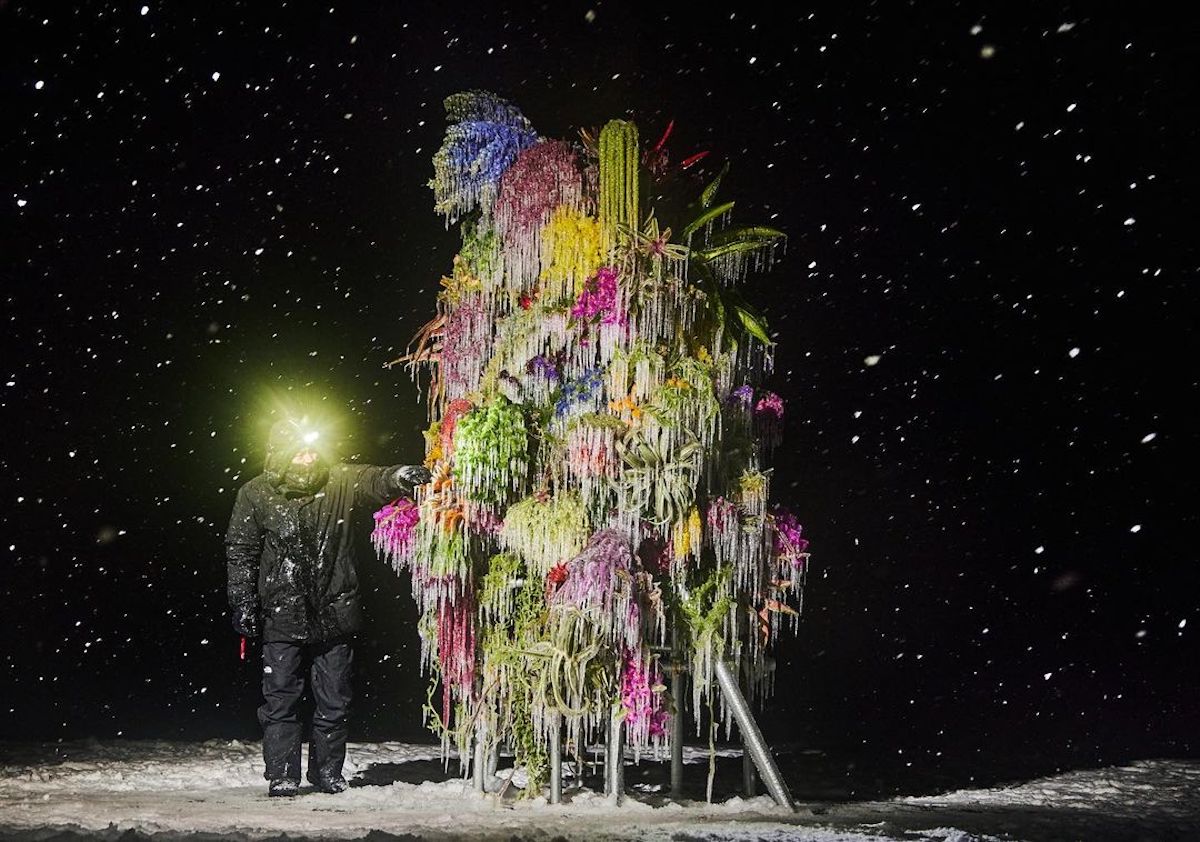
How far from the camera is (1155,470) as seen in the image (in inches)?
467

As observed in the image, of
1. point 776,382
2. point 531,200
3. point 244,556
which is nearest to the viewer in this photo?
point 531,200

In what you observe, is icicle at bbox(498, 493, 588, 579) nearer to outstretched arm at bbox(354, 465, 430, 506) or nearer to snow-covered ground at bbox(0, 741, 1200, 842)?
outstretched arm at bbox(354, 465, 430, 506)

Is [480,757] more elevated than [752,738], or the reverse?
[752,738]

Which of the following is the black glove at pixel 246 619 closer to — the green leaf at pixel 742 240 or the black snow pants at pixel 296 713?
the black snow pants at pixel 296 713

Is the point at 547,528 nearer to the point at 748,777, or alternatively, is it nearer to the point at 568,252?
the point at 568,252

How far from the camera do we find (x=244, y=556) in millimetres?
6457

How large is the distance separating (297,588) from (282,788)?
109 centimetres

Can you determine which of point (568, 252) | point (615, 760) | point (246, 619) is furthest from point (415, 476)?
point (615, 760)

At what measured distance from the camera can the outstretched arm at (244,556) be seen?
6.39 metres

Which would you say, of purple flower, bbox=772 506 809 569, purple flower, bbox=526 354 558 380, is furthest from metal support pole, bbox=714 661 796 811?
purple flower, bbox=526 354 558 380

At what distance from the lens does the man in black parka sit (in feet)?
20.7

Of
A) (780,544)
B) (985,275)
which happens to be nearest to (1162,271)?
(985,275)

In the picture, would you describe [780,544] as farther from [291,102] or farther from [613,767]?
[291,102]

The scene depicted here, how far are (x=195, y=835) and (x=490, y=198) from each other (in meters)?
3.62
